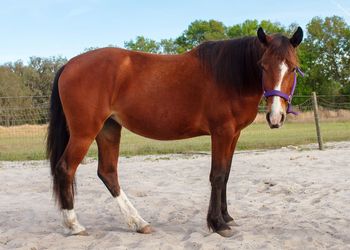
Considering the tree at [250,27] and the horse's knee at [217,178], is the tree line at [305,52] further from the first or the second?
the horse's knee at [217,178]

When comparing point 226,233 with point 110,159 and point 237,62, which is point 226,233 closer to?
point 110,159

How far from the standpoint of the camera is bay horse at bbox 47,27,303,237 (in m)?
4.09

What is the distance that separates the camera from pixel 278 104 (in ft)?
11.7

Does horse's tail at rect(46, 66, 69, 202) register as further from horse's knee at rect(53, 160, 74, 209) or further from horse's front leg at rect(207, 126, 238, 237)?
horse's front leg at rect(207, 126, 238, 237)

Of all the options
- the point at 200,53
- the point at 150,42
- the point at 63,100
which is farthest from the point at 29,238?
the point at 150,42

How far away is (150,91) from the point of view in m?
4.30

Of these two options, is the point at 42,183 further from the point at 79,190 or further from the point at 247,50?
the point at 247,50

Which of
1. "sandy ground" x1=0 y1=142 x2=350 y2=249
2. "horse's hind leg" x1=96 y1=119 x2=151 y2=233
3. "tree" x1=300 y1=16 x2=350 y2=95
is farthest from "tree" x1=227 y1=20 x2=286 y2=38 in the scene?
"horse's hind leg" x1=96 y1=119 x2=151 y2=233

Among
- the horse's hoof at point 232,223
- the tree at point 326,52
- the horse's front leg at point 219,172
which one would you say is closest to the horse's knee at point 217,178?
the horse's front leg at point 219,172

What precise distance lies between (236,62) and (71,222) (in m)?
2.26

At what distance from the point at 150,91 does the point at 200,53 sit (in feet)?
2.09

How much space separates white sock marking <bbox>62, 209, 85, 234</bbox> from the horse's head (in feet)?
7.05

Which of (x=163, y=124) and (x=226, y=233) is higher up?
(x=163, y=124)

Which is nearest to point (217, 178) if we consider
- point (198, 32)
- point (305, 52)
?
point (305, 52)
